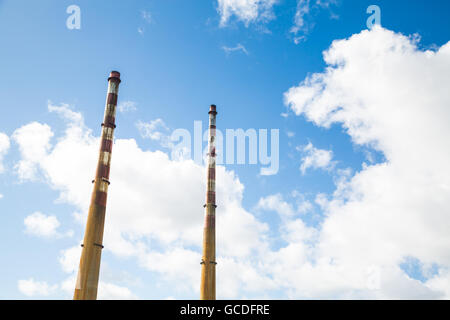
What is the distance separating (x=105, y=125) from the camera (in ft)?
54.6

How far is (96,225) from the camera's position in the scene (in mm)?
14375

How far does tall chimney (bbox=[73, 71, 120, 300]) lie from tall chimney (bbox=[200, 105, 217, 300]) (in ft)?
18.2

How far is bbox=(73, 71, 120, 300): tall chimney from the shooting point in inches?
534

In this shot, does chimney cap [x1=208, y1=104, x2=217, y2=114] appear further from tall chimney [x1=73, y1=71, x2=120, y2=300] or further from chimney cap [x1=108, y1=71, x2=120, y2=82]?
tall chimney [x1=73, y1=71, x2=120, y2=300]

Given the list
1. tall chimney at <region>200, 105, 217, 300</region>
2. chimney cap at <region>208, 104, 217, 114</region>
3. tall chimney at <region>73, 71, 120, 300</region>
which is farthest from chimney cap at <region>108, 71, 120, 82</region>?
tall chimney at <region>200, 105, 217, 300</region>

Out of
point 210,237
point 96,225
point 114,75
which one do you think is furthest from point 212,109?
point 96,225

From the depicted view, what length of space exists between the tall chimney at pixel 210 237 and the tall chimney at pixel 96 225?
5.53 m

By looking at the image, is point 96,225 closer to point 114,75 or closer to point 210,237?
point 210,237

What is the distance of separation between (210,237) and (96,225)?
618 cm

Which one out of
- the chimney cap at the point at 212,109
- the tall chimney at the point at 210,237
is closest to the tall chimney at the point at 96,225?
the tall chimney at the point at 210,237

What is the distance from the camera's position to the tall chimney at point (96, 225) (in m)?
13.6
